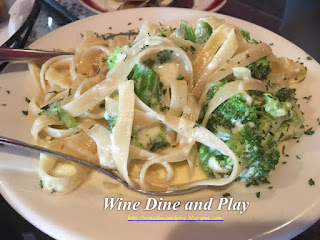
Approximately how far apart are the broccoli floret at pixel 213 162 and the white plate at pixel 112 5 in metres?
2.52

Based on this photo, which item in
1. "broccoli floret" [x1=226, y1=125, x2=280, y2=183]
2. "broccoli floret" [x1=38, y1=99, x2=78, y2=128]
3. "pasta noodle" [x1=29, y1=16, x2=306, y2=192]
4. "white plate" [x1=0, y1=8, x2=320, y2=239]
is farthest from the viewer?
"broccoli floret" [x1=38, y1=99, x2=78, y2=128]

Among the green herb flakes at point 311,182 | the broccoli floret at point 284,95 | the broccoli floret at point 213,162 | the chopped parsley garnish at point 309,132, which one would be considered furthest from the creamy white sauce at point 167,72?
the green herb flakes at point 311,182

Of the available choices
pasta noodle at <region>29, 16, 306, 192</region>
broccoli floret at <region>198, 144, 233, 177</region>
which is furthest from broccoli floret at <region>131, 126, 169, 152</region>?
broccoli floret at <region>198, 144, 233, 177</region>

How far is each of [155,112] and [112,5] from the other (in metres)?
2.51

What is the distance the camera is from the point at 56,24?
13.4ft

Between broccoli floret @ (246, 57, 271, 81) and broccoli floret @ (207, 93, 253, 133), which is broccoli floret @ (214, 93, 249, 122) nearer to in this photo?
broccoli floret @ (207, 93, 253, 133)

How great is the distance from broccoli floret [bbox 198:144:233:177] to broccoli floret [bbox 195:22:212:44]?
1.01 m

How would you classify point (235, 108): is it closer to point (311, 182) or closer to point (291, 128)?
point (291, 128)

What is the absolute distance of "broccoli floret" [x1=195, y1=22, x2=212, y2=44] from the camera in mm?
2818

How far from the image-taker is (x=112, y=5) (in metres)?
4.27

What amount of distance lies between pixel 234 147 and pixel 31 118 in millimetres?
1499

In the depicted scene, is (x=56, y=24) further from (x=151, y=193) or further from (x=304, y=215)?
(x=304, y=215)

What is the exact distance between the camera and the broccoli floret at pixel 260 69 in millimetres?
2439

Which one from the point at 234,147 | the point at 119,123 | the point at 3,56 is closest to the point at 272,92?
the point at 234,147
